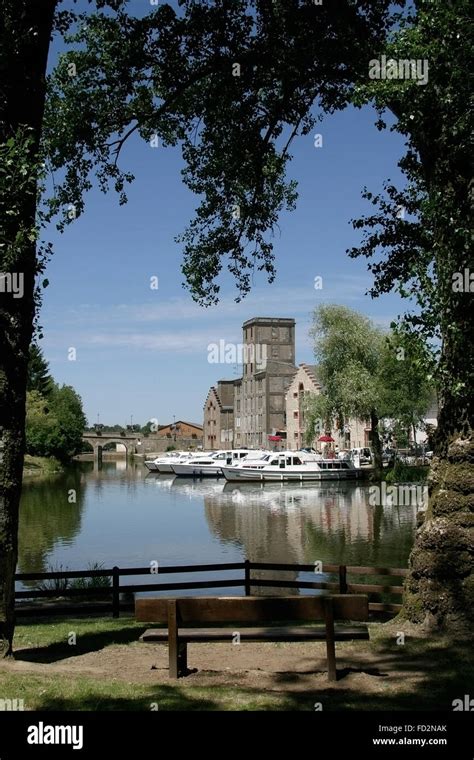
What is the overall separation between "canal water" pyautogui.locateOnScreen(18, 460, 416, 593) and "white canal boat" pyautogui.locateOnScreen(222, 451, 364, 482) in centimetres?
453

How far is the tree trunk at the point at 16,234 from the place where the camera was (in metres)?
9.13

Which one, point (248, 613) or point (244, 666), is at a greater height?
point (248, 613)

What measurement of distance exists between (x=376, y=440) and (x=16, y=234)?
53933mm

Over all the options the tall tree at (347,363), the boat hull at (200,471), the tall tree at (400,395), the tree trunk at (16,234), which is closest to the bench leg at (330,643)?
the tree trunk at (16,234)

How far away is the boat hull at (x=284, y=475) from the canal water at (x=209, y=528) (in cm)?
437

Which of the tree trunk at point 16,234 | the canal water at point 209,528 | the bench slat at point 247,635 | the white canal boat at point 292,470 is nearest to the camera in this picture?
the bench slat at point 247,635

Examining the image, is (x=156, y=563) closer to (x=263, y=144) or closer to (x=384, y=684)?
(x=263, y=144)

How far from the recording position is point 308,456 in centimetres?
7650

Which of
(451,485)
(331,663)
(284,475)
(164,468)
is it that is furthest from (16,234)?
(164,468)

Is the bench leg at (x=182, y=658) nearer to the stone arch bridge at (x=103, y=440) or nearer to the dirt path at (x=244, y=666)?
the dirt path at (x=244, y=666)

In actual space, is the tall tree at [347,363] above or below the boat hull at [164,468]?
above

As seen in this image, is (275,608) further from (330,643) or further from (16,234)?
(16,234)

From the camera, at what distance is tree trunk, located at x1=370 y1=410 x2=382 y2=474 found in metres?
59.5

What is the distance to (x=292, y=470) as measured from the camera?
68.2 m
